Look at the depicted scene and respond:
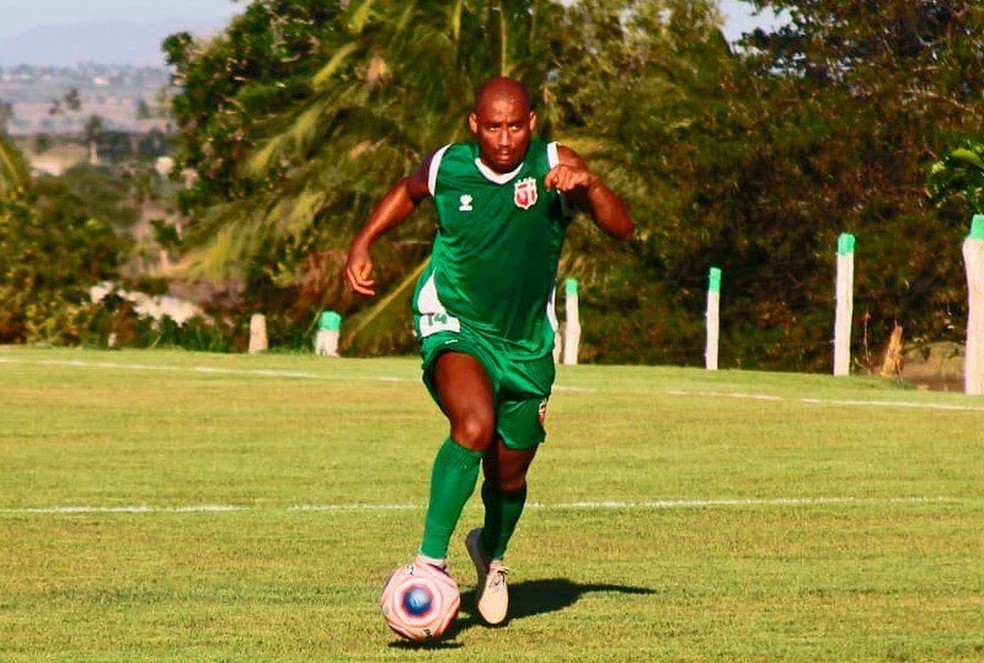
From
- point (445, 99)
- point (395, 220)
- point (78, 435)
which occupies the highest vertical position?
point (445, 99)

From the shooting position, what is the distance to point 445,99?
4362cm

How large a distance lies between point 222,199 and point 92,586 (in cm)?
4367

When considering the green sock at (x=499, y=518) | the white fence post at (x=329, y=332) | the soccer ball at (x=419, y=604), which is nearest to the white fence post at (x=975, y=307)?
the white fence post at (x=329, y=332)

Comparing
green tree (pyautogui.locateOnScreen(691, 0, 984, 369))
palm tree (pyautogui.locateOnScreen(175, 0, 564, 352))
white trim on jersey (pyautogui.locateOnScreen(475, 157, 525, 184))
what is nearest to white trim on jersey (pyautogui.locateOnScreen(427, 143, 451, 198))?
white trim on jersey (pyautogui.locateOnScreen(475, 157, 525, 184))

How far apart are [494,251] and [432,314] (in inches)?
11.6

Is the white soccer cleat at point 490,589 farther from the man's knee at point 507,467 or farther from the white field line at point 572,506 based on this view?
the white field line at point 572,506

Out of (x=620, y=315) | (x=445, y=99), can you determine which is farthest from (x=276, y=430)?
(x=445, y=99)

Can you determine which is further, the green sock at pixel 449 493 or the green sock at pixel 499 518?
the green sock at pixel 499 518

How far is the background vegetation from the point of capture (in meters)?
38.0

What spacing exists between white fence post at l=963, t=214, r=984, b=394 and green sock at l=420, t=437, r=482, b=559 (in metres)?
14.2

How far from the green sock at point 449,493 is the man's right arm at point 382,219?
0.66 m

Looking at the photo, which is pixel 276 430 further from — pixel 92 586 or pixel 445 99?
pixel 445 99

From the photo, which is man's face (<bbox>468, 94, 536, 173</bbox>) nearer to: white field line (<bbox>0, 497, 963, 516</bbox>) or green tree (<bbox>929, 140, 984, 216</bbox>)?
white field line (<bbox>0, 497, 963, 516</bbox>)

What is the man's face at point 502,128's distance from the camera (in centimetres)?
751
